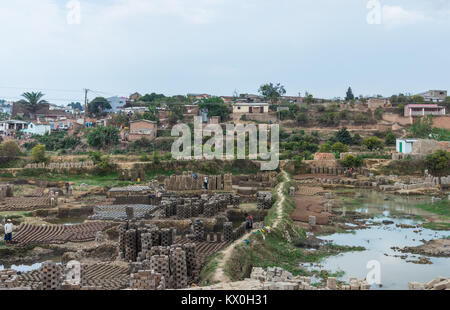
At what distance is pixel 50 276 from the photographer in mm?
10078

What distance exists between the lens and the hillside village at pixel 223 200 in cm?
1217

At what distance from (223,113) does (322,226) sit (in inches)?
1269

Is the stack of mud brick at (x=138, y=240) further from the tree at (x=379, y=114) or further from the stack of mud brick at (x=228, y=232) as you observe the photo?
the tree at (x=379, y=114)

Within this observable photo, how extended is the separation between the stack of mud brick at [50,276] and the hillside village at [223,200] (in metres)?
0.03

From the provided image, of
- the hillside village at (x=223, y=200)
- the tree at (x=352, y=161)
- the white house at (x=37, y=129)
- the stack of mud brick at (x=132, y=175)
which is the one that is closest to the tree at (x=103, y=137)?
the hillside village at (x=223, y=200)

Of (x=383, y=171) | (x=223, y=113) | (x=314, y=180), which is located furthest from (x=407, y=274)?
(x=223, y=113)

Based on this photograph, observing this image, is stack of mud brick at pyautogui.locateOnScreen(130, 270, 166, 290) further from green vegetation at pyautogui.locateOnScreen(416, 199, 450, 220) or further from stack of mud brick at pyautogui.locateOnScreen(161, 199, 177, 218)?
green vegetation at pyautogui.locateOnScreen(416, 199, 450, 220)

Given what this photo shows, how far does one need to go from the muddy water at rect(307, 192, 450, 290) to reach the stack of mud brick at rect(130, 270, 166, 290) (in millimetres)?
5139

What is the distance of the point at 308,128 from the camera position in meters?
51.0

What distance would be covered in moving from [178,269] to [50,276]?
2858 millimetres

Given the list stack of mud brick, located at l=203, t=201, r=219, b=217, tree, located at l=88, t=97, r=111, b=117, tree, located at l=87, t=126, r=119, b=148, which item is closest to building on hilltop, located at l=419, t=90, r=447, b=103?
tree, located at l=87, t=126, r=119, b=148

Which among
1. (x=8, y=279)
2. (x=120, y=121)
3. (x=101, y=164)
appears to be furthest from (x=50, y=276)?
(x=120, y=121)
